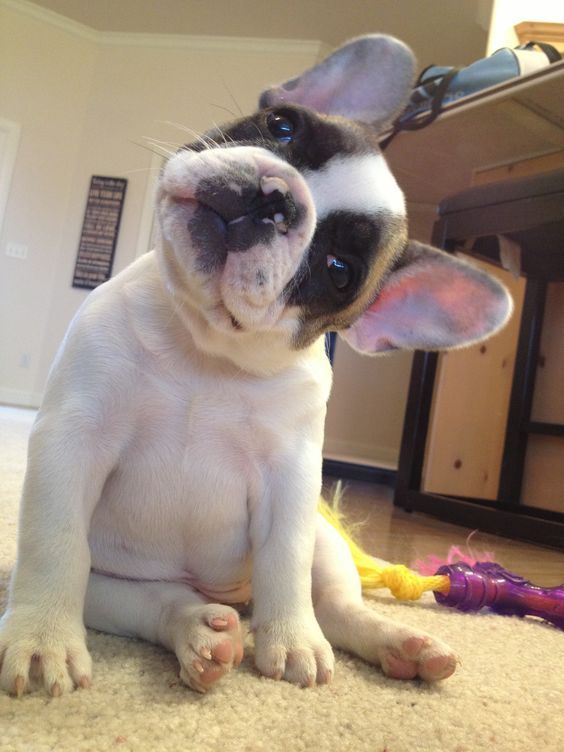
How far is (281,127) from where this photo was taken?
116cm

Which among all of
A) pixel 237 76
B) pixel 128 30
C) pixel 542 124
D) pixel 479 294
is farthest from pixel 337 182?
pixel 128 30

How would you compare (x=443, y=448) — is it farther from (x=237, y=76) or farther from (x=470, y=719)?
(x=237, y=76)

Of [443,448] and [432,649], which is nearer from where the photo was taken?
[432,649]

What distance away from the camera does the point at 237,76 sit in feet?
24.1

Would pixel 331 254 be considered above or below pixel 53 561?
above

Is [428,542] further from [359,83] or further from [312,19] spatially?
[312,19]

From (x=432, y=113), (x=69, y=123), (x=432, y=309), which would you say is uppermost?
(x=69, y=123)

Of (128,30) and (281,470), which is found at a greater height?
(128,30)

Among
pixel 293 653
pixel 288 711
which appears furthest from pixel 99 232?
pixel 288 711

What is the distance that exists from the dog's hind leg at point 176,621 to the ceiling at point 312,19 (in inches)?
240

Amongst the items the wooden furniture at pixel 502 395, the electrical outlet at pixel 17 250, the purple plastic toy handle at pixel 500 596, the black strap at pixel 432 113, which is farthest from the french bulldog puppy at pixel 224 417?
the electrical outlet at pixel 17 250

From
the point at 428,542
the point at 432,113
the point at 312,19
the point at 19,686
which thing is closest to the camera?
the point at 19,686

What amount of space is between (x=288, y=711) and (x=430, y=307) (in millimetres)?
709

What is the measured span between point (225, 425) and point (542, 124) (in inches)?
97.5
